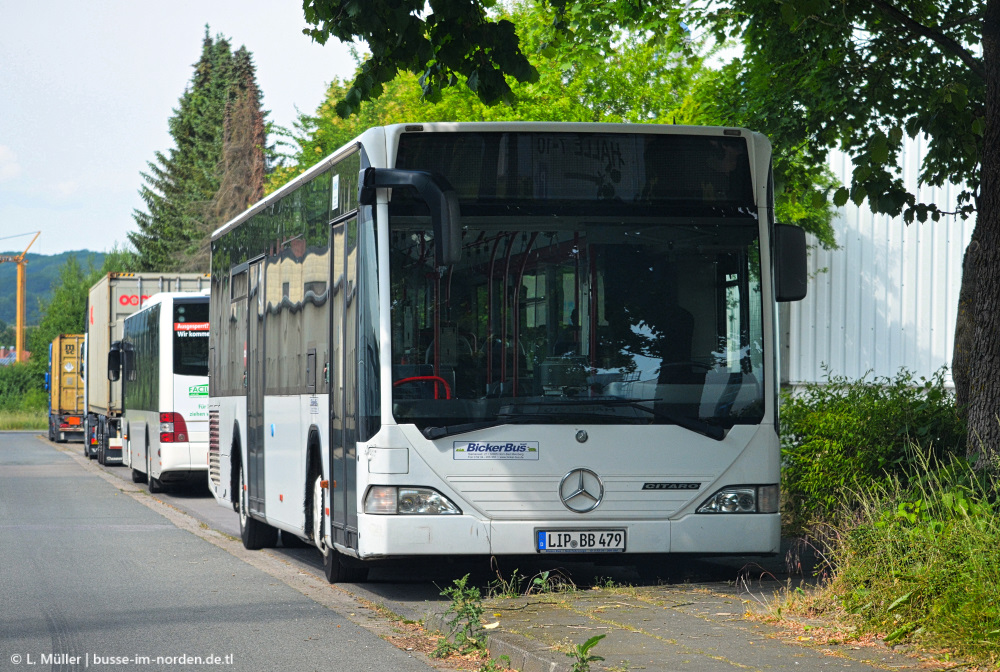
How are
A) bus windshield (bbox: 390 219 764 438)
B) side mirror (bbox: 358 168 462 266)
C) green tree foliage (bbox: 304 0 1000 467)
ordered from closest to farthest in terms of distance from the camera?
side mirror (bbox: 358 168 462 266)
bus windshield (bbox: 390 219 764 438)
green tree foliage (bbox: 304 0 1000 467)

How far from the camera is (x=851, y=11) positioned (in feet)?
42.2

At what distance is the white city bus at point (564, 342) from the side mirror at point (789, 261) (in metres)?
0.01

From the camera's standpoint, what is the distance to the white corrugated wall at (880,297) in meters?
25.8

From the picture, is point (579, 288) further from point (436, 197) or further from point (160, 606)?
point (160, 606)

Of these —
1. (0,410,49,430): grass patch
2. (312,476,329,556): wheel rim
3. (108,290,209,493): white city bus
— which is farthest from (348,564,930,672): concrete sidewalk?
(0,410,49,430): grass patch

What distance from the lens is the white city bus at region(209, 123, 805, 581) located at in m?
8.97

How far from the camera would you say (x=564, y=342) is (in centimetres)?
902

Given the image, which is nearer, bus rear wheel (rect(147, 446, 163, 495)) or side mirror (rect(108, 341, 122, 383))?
bus rear wheel (rect(147, 446, 163, 495))

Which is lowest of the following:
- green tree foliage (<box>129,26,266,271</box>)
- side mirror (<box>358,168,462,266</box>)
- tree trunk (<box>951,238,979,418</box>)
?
tree trunk (<box>951,238,979,418</box>)

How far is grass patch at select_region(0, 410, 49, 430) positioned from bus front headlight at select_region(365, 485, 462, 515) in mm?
60681

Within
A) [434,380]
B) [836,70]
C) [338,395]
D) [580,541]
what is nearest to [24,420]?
[836,70]

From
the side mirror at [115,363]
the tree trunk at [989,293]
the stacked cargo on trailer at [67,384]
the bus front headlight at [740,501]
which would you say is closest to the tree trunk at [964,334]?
the tree trunk at [989,293]

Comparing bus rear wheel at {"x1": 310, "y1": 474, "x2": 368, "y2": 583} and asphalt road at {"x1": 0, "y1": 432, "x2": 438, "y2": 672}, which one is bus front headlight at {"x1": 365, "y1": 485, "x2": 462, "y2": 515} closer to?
asphalt road at {"x1": 0, "y1": 432, "x2": 438, "y2": 672}

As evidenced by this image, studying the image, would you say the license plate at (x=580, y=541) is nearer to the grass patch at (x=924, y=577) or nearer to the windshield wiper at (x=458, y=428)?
the windshield wiper at (x=458, y=428)
